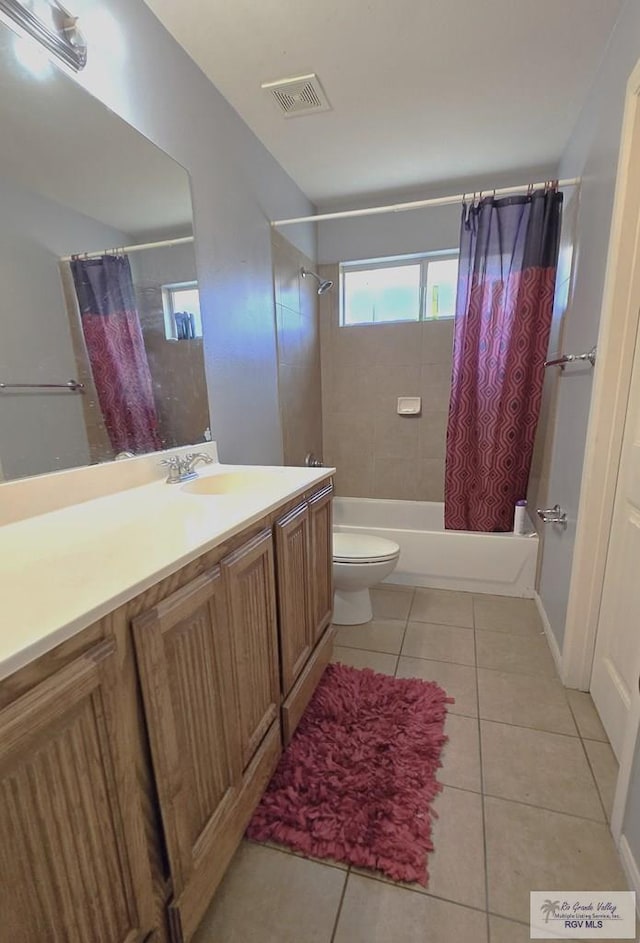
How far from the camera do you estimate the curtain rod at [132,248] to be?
115 cm

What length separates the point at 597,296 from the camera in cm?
148

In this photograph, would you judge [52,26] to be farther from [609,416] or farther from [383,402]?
[383,402]

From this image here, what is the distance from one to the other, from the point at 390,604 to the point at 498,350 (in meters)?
1.53

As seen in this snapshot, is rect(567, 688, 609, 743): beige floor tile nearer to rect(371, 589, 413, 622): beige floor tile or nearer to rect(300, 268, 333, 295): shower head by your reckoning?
rect(371, 589, 413, 622): beige floor tile

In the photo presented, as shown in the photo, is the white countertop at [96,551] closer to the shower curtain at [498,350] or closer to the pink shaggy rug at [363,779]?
the pink shaggy rug at [363,779]

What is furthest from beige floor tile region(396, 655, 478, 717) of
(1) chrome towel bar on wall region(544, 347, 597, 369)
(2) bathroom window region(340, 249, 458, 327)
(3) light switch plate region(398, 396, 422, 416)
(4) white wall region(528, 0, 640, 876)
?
(2) bathroom window region(340, 249, 458, 327)

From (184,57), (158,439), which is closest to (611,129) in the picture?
(184,57)

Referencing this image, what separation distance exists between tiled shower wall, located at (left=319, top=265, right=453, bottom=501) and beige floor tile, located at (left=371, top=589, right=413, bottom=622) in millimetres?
879

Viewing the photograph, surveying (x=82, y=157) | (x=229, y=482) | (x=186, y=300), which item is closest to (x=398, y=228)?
(x=186, y=300)

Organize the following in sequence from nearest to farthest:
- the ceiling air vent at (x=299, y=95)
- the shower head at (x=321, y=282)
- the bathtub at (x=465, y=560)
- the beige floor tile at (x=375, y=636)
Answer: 1. the ceiling air vent at (x=299, y=95)
2. the beige floor tile at (x=375, y=636)
3. the bathtub at (x=465, y=560)
4. the shower head at (x=321, y=282)

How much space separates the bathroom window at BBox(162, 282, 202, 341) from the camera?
1.51 metres

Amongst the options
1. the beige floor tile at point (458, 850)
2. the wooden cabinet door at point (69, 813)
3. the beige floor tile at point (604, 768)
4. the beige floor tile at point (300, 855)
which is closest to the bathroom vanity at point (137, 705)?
the wooden cabinet door at point (69, 813)

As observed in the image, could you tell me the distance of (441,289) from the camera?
111 inches

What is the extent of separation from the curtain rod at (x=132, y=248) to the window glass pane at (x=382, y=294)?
5.51 feet
